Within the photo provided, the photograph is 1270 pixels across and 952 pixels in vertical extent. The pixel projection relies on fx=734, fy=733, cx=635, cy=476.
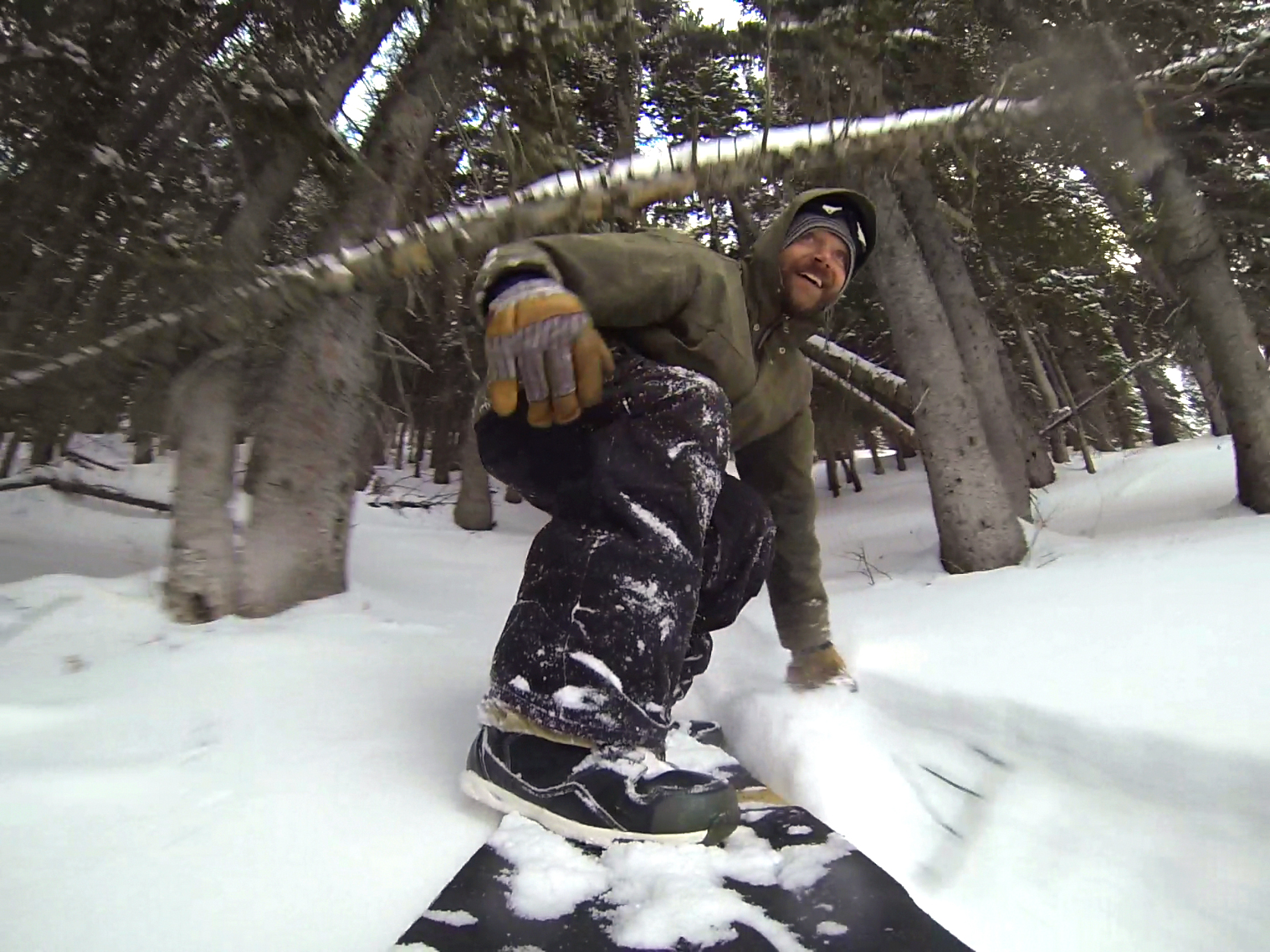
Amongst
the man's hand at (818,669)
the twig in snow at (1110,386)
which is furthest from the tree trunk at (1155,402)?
the man's hand at (818,669)

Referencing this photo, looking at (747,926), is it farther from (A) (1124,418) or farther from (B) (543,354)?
(A) (1124,418)

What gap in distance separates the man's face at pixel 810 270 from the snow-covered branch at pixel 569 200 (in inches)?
58.3

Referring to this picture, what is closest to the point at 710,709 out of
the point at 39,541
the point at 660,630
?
the point at 660,630

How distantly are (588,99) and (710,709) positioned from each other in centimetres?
660

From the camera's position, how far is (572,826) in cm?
130

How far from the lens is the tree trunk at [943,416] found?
183 inches

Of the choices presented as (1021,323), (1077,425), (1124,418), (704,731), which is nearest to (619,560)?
(704,731)

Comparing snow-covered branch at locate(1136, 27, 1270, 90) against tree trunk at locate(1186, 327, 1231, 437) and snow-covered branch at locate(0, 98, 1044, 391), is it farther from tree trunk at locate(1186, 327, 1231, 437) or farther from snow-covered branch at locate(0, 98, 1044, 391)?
tree trunk at locate(1186, 327, 1231, 437)

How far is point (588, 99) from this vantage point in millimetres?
7121

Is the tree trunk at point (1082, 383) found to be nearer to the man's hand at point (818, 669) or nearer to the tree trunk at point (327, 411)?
the tree trunk at point (327, 411)

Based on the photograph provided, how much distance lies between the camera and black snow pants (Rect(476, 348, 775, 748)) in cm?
138

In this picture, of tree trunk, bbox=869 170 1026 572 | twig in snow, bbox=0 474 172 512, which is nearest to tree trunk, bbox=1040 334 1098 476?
tree trunk, bbox=869 170 1026 572

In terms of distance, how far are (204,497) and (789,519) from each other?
2152 millimetres

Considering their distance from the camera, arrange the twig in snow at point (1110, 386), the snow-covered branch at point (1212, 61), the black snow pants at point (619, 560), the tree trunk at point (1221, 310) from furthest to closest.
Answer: the twig in snow at point (1110, 386), the tree trunk at point (1221, 310), the snow-covered branch at point (1212, 61), the black snow pants at point (619, 560)
